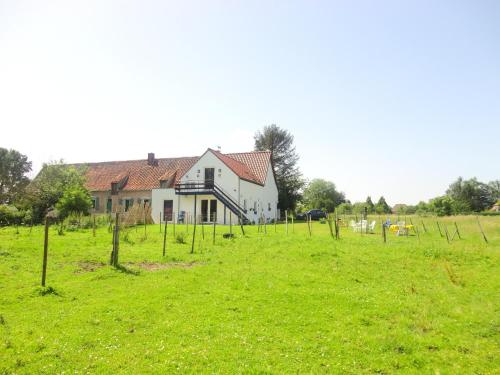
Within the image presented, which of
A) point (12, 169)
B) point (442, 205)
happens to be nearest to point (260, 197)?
point (12, 169)

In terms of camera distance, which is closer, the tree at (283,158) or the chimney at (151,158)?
the chimney at (151,158)

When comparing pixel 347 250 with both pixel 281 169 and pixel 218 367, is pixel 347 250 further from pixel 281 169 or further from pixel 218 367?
pixel 281 169

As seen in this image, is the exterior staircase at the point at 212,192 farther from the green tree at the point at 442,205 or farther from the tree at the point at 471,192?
the tree at the point at 471,192

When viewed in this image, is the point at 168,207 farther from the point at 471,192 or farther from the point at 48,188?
the point at 471,192

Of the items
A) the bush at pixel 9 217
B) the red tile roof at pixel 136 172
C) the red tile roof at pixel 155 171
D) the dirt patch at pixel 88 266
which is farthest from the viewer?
the red tile roof at pixel 136 172

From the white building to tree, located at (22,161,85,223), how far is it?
9602 mm

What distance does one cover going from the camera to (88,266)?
44.5 ft

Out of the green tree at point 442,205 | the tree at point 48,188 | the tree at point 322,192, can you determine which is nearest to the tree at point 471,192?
the green tree at point 442,205

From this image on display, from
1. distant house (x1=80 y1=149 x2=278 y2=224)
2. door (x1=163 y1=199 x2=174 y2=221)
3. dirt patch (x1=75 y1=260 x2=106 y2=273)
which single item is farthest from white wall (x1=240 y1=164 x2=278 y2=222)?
dirt patch (x1=75 y1=260 x2=106 y2=273)

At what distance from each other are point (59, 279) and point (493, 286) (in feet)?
47.6

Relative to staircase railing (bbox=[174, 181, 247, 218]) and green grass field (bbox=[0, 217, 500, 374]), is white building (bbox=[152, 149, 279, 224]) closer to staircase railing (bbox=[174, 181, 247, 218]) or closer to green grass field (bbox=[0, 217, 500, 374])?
staircase railing (bbox=[174, 181, 247, 218])

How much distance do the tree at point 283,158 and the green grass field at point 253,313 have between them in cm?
4399

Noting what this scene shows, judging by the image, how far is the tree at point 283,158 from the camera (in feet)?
197

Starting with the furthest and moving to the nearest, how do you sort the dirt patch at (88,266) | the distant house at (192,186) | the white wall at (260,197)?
the white wall at (260,197), the distant house at (192,186), the dirt patch at (88,266)
